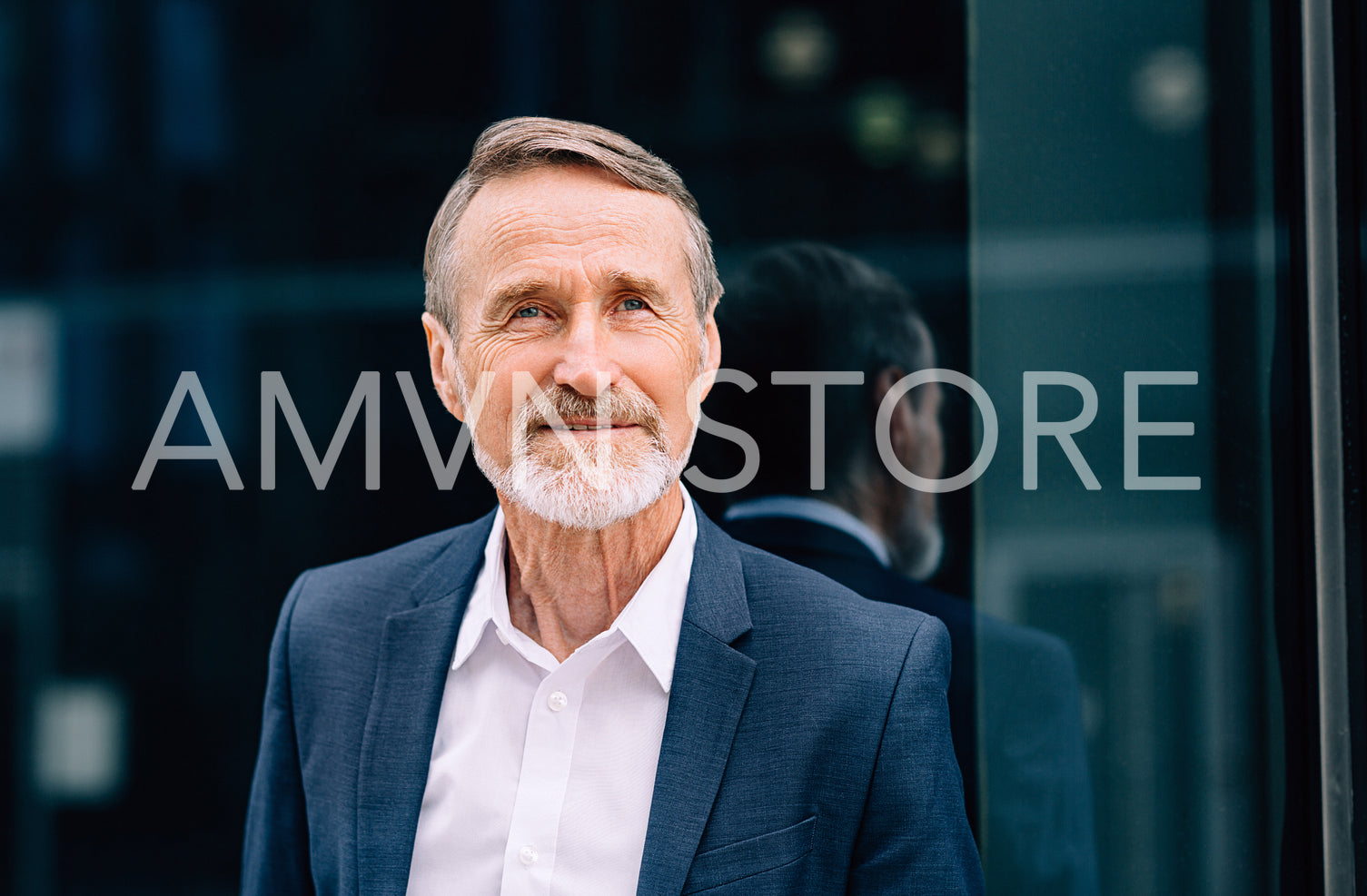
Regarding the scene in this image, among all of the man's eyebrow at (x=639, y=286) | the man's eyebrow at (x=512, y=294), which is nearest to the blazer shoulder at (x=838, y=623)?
the man's eyebrow at (x=639, y=286)

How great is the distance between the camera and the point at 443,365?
6.35 feet

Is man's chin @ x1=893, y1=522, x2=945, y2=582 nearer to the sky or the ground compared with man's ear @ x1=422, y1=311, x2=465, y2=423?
nearer to the ground

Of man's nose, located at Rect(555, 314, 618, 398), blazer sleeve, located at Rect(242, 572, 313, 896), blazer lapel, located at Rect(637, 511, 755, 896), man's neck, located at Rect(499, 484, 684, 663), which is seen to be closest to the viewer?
blazer lapel, located at Rect(637, 511, 755, 896)

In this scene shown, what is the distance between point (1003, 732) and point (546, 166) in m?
1.57

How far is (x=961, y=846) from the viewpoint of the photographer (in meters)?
1.65

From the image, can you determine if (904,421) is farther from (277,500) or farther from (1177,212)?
(277,500)

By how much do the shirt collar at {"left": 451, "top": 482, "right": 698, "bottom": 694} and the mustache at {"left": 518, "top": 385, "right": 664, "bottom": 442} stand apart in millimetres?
244

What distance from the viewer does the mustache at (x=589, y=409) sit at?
5.56ft

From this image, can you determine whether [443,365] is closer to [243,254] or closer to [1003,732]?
[243,254]

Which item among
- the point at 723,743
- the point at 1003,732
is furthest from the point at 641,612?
the point at 1003,732

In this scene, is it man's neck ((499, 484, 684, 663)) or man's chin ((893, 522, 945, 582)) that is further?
man's chin ((893, 522, 945, 582))

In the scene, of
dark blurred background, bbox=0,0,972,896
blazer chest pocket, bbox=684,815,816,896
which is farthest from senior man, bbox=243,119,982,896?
dark blurred background, bbox=0,0,972,896

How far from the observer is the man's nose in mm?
1672

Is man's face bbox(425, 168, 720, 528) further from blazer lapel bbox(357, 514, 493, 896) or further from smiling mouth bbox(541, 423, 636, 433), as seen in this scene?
blazer lapel bbox(357, 514, 493, 896)
